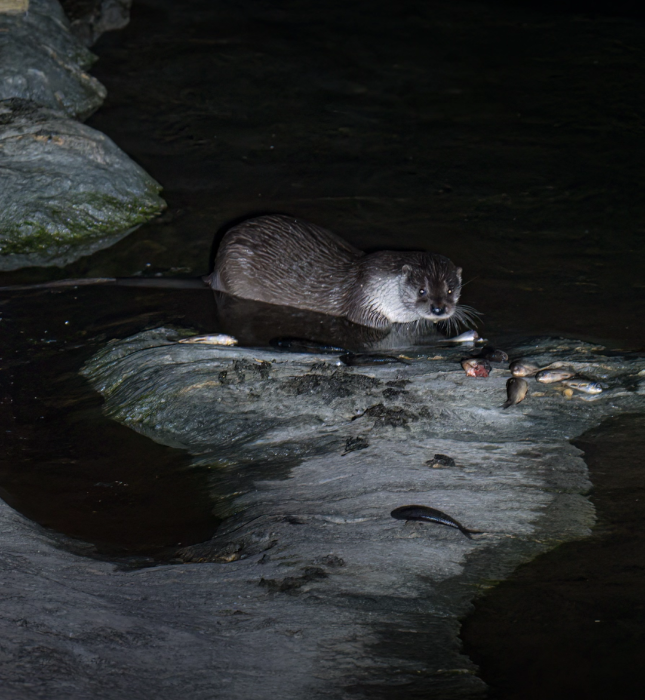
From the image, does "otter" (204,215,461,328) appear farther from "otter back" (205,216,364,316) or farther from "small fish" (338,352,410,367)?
"small fish" (338,352,410,367)

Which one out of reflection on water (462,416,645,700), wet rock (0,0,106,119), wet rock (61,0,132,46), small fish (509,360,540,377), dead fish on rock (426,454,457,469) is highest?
wet rock (61,0,132,46)

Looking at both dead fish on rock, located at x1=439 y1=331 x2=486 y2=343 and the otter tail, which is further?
the otter tail

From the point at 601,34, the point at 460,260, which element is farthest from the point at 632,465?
the point at 601,34

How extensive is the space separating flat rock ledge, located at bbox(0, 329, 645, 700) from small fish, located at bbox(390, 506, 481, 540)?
3 centimetres

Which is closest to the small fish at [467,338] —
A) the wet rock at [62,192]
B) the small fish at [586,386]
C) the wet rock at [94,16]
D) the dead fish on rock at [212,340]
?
the small fish at [586,386]

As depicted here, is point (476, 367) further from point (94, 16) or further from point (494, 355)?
point (94, 16)

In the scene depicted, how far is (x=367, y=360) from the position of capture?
4.54m

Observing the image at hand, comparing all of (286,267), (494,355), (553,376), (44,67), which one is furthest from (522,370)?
(44,67)

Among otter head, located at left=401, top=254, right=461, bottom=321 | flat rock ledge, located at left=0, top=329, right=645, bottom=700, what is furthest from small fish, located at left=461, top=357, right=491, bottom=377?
otter head, located at left=401, top=254, right=461, bottom=321

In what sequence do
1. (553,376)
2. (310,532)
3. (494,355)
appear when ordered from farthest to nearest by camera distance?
(494,355)
(553,376)
(310,532)

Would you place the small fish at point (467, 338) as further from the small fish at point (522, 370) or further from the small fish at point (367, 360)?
the small fish at point (522, 370)

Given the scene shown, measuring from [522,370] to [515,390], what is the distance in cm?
21

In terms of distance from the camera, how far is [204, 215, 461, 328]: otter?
552cm

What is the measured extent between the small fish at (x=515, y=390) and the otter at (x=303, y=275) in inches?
53.6
